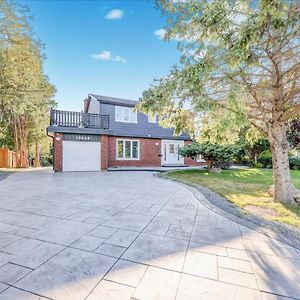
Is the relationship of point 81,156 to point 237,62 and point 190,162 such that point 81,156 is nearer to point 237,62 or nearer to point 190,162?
point 190,162

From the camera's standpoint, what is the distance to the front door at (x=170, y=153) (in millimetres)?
18547

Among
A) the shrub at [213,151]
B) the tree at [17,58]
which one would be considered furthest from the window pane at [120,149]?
the tree at [17,58]

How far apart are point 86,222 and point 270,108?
6328 millimetres

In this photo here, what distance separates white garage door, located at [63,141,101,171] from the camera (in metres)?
13.6

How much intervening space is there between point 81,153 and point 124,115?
5.11 meters

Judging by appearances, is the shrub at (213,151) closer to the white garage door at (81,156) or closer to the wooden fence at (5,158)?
the white garage door at (81,156)

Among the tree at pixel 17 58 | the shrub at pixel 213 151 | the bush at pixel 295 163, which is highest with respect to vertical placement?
the tree at pixel 17 58

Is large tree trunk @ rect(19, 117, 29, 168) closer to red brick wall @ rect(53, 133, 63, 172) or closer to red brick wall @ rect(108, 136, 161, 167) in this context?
red brick wall @ rect(53, 133, 63, 172)

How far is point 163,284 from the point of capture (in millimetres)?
2168

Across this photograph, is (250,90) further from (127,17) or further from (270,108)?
(127,17)

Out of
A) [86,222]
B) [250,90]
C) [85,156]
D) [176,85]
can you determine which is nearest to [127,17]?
[176,85]

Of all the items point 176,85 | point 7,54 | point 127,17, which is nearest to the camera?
point 176,85

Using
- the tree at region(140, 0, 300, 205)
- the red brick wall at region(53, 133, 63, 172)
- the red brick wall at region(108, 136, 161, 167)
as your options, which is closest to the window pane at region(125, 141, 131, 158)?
the red brick wall at region(108, 136, 161, 167)

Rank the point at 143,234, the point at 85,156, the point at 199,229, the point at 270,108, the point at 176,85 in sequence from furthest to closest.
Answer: the point at 85,156 → the point at 270,108 → the point at 176,85 → the point at 199,229 → the point at 143,234
